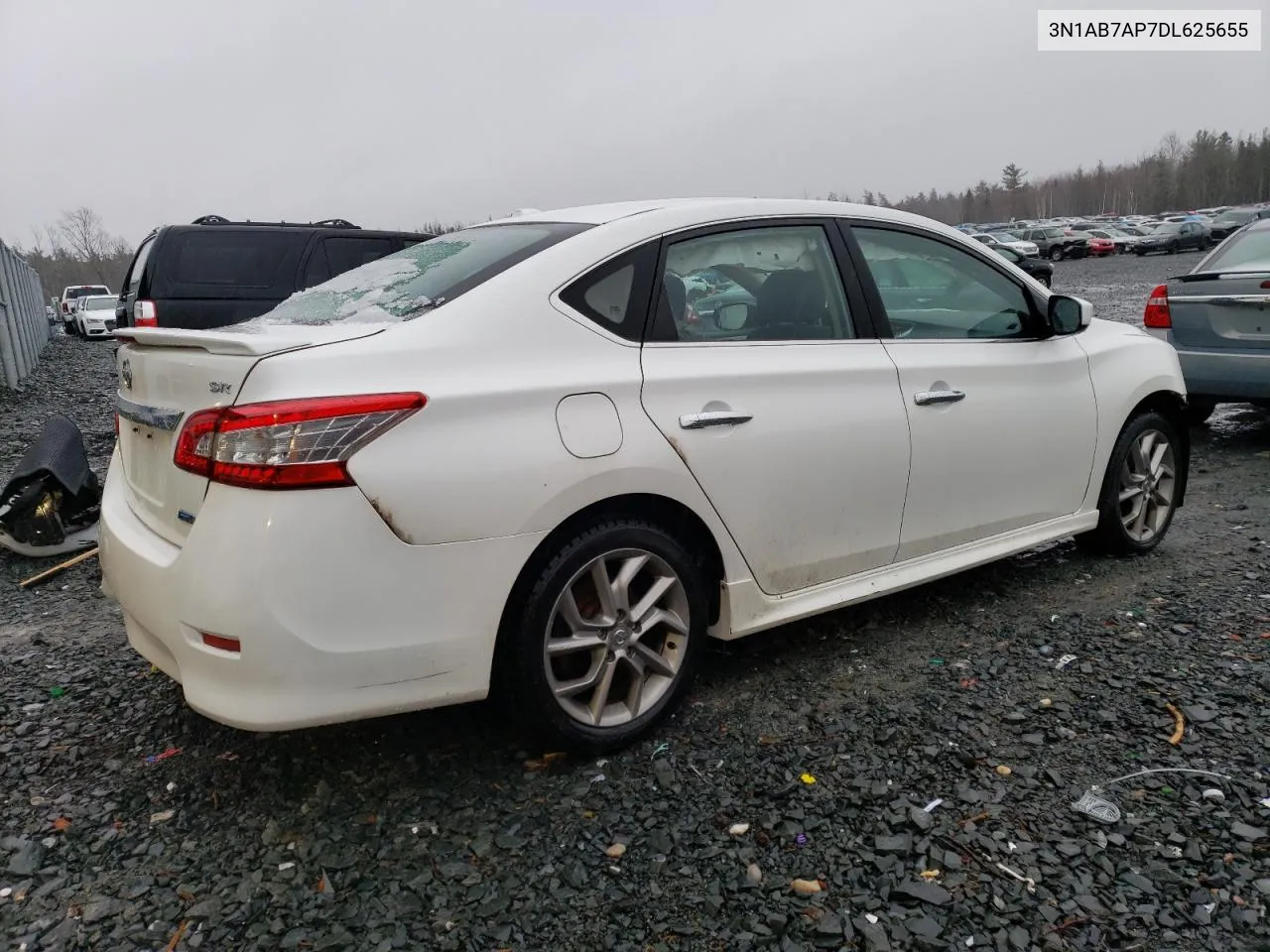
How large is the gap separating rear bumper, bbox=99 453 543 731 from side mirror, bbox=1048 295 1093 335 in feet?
8.46

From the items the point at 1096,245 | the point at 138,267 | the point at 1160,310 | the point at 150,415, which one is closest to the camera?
the point at 150,415

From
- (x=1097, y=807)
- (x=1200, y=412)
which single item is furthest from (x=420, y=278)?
(x=1200, y=412)

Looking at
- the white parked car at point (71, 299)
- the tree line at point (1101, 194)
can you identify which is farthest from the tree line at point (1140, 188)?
the white parked car at point (71, 299)

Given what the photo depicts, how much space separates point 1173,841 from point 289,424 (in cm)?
242

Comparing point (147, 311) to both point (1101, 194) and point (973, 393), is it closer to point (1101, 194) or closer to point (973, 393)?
point (973, 393)

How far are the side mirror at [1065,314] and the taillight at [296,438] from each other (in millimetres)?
2851

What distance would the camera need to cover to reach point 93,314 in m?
28.0

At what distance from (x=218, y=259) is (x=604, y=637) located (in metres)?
8.42

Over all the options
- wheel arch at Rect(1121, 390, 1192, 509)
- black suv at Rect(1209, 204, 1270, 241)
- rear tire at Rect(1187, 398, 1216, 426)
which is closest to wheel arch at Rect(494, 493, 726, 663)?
wheel arch at Rect(1121, 390, 1192, 509)

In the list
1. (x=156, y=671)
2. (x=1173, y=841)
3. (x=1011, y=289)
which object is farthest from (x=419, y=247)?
(x=1173, y=841)

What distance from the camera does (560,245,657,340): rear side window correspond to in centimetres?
273

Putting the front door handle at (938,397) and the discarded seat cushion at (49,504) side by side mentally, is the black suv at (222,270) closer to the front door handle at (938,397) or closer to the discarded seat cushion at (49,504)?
the discarded seat cushion at (49,504)

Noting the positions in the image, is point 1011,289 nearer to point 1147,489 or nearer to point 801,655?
point 1147,489

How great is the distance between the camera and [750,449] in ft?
9.51
